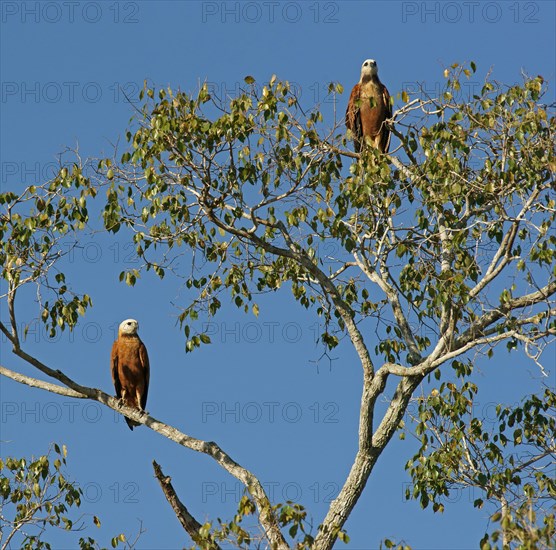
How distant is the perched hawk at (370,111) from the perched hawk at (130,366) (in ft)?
8.64

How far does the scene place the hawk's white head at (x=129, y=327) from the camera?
10469 mm

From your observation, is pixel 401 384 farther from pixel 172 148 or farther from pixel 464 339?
pixel 172 148

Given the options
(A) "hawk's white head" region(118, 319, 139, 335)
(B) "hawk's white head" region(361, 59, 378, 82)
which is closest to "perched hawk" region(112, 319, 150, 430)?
(A) "hawk's white head" region(118, 319, 139, 335)

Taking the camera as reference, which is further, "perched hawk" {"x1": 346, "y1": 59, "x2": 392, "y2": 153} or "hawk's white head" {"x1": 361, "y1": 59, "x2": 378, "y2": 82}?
"hawk's white head" {"x1": 361, "y1": 59, "x2": 378, "y2": 82}

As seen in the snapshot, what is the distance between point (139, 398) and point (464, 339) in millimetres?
3482

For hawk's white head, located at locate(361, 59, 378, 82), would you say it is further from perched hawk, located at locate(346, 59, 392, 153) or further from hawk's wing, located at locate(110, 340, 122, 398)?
hawk's wing, located at locate(110, 340, 122, 398)

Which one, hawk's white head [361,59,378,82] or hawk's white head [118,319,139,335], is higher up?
hawk's white head [361,59,378,82]

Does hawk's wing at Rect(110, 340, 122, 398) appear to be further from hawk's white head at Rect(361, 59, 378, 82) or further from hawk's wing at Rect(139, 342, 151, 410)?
hawk's white head at Rect(361, 59, 378, 82)

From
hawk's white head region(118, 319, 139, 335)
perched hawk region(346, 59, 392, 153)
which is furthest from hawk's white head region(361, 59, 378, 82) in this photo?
hawk's white head region(118, 319, 139, 335)

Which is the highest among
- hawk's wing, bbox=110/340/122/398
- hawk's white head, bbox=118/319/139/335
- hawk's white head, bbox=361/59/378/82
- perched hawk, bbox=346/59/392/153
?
hawk's white head, bbox=361/59/378/82

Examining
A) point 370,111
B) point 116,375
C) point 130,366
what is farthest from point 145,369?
point 370,111

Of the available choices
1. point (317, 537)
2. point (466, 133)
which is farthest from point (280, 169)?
point (317, 537)

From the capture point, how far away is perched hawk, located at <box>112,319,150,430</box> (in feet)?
33.7

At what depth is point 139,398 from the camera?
10297 mm
